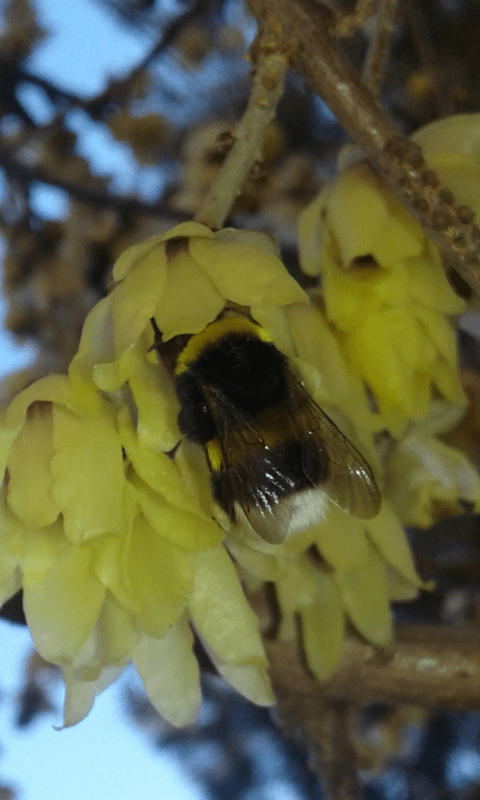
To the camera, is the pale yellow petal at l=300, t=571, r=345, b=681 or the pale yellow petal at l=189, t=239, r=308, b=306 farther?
the pale yellow petal at l=300, t=571, r=345, b=681

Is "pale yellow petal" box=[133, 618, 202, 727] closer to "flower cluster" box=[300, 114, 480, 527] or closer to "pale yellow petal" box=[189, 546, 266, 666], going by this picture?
"pale yellow petal" box=[189, 546, 266, 666]

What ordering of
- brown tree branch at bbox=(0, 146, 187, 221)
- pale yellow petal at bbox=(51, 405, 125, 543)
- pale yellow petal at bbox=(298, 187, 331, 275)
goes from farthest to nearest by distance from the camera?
brown tree branch at bbox=(0, 146, 187, 221) < pale yellow petal at bbox=(298, 187, 331, 275) < pale yellow petal at bbox=(51, 405, 125, 543)

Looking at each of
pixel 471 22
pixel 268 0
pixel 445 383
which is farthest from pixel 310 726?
pixel 471 22

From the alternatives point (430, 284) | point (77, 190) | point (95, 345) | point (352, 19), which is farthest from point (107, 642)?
point (77, 190)

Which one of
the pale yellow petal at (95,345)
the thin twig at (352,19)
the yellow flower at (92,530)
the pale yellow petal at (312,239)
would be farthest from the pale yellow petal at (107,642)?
the thin twig at (352,19)

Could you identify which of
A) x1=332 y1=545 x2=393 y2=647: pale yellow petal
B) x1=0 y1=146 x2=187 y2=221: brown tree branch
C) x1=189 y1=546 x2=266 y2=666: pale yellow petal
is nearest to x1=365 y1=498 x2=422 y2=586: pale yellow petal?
x1=332 y1=545 x2=393 y2=647: pale yellow petal

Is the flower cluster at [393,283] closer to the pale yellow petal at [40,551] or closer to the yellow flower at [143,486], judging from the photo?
the yellow flower at [143,486]
